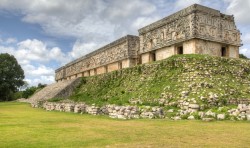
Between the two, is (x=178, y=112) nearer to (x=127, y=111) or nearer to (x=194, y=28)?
(x=127, y=111)

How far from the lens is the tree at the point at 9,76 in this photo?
→ 45094 millimetres

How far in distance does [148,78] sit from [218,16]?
25.6ft

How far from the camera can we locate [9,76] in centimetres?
4612

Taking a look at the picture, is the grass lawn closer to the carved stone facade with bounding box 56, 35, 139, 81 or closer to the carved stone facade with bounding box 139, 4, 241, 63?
the carved stone facade with bounding box 139, 4, 241, 63

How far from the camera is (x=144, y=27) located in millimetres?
25656

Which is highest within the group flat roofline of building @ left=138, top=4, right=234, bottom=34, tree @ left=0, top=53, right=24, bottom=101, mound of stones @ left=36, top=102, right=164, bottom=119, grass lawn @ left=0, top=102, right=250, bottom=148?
flat roofline of building @ left=138, top=4, right=234, bottom=34

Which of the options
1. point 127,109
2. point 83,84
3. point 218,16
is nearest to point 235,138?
point 127,109

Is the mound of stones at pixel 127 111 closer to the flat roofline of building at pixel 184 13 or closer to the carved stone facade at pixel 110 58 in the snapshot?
the flat roofline of building at pixel 184 13

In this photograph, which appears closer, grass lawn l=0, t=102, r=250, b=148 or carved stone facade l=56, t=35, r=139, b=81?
grass lawn l=0, t=102, r=250, b=148

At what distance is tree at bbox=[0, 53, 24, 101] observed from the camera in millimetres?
45094

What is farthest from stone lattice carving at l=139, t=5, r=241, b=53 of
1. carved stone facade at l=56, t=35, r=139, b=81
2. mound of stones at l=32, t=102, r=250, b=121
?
mound of stones at l=32, t=102, r=250, b=121

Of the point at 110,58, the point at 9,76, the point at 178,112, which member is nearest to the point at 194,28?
the point at 178,112

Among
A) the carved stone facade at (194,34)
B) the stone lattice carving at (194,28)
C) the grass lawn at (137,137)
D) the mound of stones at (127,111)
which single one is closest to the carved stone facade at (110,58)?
the carved stone facade at (194,34)

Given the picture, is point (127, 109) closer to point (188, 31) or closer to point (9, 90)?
point (188, 31)
